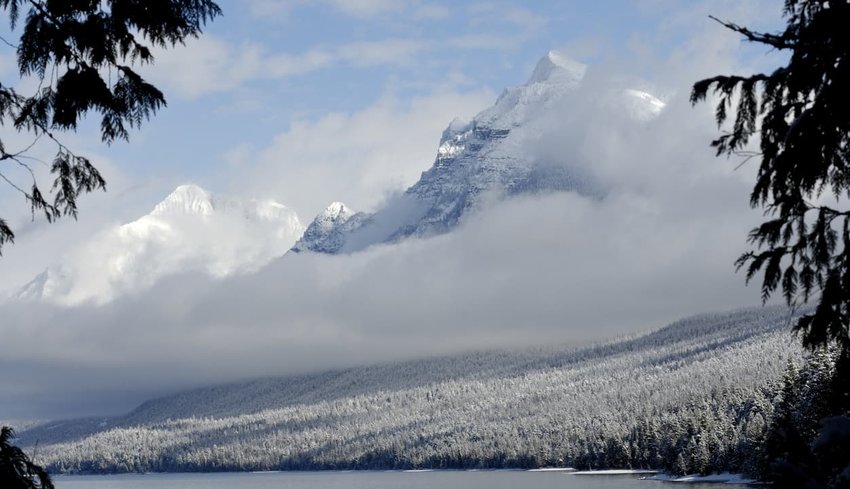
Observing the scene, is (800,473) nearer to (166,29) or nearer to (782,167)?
(782,167)

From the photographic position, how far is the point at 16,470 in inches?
503

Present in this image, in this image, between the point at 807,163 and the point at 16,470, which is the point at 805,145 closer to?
the point at 807,163

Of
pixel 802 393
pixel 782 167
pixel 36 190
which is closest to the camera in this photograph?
pixel 782 167

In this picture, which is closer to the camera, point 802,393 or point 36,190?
point 36,190

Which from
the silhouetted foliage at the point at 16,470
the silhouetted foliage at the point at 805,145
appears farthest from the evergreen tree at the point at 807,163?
the silhouetted foliage at the point at 16,470

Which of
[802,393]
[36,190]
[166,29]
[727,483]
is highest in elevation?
[166,29]

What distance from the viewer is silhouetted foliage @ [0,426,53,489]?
12289 mm

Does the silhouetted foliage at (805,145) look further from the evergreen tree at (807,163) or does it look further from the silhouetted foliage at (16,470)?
the silhouetted foliage at (16,470)

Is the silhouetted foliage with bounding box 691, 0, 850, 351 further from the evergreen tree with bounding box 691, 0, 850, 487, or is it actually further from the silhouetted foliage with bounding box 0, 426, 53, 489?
the silhouetted foliage with bounding box 0, 426, 53, 489

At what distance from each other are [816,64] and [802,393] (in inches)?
3693

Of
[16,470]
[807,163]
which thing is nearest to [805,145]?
[807,163]

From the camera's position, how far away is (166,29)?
41.7 feet

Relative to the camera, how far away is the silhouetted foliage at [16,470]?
12289mm

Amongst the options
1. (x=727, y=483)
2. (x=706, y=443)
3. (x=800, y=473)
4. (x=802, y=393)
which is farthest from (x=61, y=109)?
(x=706, y=443)
